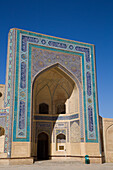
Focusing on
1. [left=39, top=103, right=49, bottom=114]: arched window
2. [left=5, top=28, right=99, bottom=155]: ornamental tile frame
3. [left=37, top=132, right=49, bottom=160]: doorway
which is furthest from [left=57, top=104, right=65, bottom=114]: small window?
[left=5, top=28, right=99, bottom=155]: ornamental tile frame

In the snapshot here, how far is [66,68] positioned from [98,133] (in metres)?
4.03

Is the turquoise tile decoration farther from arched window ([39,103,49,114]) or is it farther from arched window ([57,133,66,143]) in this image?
arched window ([39,103,49,114])

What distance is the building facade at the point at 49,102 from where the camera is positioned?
10.7 metres

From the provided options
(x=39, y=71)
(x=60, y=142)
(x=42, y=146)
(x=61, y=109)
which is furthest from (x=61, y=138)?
(x=39, y=71)

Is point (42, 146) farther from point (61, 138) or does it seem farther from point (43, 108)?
point (43, 108)

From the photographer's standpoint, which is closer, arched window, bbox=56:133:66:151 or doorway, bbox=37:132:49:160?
arched window, bbox=56:133:66:151

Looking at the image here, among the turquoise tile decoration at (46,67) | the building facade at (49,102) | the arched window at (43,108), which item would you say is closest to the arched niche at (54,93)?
the building facade at (49,102)

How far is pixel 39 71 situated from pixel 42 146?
16.0 ft

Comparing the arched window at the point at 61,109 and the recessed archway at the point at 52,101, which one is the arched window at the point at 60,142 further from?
the arched window at the point at 61,109

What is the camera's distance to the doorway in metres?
Result: 13.6

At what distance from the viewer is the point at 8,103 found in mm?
10977

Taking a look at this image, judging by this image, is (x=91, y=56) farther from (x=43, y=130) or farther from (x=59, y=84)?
(x=43, y=130)

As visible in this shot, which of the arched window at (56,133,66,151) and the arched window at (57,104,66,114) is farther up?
the arched window at (57,104,66,114)

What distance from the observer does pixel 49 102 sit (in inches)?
568
